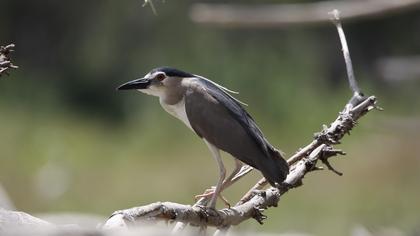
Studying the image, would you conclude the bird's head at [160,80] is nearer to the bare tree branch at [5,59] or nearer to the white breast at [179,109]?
the white breast at [179,109]

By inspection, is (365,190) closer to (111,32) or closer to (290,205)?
(290,205)

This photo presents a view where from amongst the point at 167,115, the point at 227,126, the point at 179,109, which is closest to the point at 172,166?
the point at 167,115

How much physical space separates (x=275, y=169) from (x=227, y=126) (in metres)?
0.15

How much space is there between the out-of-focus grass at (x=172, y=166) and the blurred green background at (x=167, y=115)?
12 millimetres

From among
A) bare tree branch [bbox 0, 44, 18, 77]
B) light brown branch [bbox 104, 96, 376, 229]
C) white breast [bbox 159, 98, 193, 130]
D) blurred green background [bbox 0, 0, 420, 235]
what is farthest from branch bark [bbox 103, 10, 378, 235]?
blurred green background [bbox 0, 0, 420, 235]

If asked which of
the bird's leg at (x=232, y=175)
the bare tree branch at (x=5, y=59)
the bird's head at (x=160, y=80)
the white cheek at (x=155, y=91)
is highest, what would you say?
the bare tree branch at (x=5, y=59)

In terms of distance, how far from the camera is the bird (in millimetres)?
2250

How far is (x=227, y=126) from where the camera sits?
228 centimetres

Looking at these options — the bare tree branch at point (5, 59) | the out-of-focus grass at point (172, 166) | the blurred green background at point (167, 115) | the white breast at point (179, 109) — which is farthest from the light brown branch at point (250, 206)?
the out-of-focus grass at point (172, 166)

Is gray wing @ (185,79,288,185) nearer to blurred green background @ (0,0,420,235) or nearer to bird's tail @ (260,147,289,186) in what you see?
bird's tail @ (260,147,289,186)

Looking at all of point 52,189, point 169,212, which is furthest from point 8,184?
point 169,212

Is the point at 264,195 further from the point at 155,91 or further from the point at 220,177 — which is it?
the point at 155,91

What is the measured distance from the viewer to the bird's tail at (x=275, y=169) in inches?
85.4

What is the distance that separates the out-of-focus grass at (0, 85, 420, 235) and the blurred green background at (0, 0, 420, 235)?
0.01 meters
